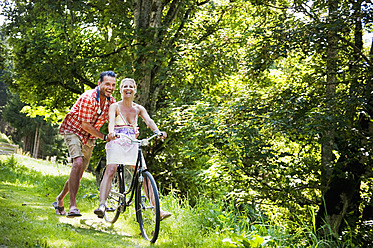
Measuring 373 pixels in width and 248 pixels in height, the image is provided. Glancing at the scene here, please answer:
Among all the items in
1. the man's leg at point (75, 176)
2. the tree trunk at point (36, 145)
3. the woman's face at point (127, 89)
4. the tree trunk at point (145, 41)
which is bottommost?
the tree trunk at point (36, 145)

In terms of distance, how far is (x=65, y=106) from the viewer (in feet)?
48.2

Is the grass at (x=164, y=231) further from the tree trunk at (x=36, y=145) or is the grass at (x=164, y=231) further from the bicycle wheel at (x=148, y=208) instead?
the tree trunk at (x=36, y=145)

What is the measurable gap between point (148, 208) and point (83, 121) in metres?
1.54

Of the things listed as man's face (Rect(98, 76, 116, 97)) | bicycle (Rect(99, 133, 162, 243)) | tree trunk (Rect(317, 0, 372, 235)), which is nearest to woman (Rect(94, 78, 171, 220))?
bicycle (Rect(99, 133, 162, 243))

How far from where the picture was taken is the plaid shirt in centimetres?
511

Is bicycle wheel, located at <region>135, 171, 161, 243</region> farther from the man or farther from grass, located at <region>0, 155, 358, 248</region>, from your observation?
the man

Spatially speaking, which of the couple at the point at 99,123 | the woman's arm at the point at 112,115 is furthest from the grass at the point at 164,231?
the woman's arm at the point at 112,115

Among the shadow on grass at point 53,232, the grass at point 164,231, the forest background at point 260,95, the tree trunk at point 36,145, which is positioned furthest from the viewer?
the tree trunk at point 36,145

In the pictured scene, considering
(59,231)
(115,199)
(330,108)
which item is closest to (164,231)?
(115,199)

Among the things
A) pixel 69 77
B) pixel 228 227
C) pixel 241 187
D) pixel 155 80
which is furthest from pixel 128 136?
pixel 69 77

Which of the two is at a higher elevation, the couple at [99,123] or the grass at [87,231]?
the couple at [99,123]

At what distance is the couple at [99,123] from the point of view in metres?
4.84

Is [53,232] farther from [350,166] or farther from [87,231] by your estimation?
[350,166]

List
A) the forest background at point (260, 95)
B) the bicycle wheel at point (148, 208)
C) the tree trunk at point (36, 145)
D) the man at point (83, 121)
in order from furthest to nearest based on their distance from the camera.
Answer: the tree trunk at point (36, 145), the forest background at point (260, 95), the man at point (83, 121), the bicycle wheel at point (148, 208)
